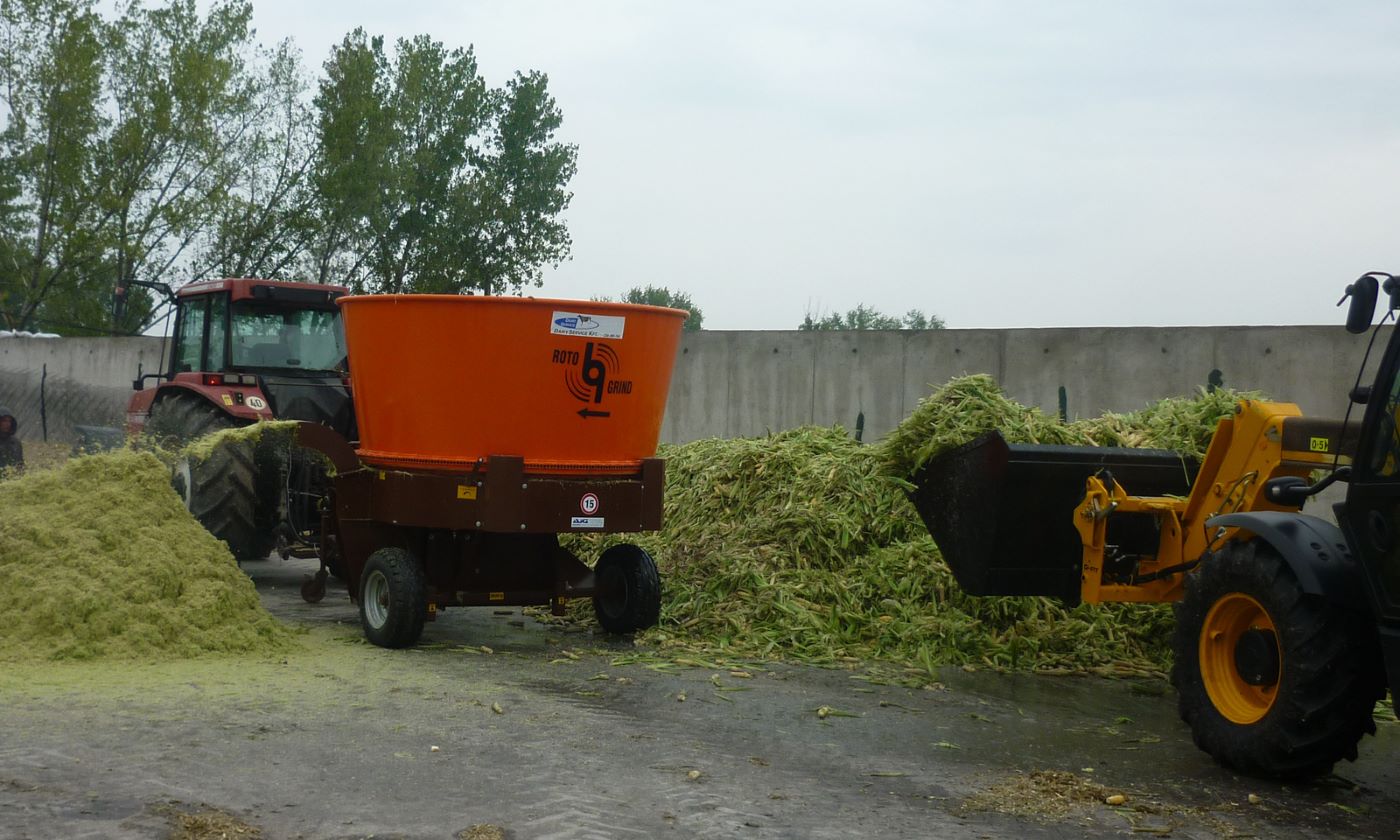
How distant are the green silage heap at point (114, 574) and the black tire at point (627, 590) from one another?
83.2 inches

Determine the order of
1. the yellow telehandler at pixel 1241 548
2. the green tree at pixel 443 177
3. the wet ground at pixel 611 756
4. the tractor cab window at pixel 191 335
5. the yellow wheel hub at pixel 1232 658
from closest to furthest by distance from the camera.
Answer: the wet ground at pixel 611 756 < the yellow telehandler at pixel 1241 548 < the yellow wheel hub at pixel 1232 658 < the tractor cab window at pixel 191 335 < the green tree at pixel 443 177

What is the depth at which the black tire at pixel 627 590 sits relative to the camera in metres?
8.99

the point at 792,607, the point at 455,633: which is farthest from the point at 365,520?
the point at 792,607

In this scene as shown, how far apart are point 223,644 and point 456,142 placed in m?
42.8

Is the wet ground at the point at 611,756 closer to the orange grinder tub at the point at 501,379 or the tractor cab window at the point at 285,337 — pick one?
the orange grinder tub at the point at 501,379

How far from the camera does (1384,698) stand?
5.57m

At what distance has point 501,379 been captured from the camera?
826 centimetres

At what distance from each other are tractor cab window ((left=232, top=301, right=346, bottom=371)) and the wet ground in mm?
4170

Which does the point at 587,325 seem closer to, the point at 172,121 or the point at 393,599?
the point at 393,599

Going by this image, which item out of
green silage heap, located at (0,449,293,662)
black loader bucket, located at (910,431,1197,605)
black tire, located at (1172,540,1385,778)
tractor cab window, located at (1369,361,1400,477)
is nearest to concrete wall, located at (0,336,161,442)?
green silage heap, located at (0,449,293,662)

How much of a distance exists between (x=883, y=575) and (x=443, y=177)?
41381 mm

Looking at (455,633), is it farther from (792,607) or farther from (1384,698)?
(1384,698)

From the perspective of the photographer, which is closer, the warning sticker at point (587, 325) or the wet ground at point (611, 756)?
the wet ground at point (611, 756)

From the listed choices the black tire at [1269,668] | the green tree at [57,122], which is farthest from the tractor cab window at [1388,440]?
the green tree at [57,122]
